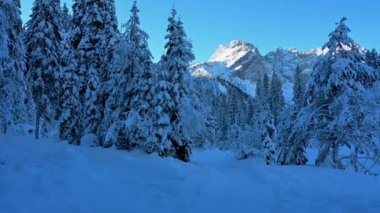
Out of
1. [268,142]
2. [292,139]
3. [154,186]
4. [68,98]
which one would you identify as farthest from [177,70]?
[268,142]

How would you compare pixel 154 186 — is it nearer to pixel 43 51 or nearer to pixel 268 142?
pixel 43 51

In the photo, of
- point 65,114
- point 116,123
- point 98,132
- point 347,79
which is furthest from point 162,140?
point 65,114

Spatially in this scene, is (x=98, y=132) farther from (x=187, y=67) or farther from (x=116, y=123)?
(x=187, y=67)

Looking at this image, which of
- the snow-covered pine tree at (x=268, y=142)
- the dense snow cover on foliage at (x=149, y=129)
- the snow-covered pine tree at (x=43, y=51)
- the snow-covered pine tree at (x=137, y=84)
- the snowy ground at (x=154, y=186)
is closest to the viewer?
the snowy ground at (x=154, y=186)

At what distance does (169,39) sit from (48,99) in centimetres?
1485

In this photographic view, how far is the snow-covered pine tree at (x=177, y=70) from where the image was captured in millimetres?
21772

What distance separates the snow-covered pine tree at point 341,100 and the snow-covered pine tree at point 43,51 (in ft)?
65.4

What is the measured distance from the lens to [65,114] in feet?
109

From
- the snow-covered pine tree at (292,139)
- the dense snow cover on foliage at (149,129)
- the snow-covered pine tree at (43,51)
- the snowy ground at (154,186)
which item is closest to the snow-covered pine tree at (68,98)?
the dense snow cover on foliage at (149,129)

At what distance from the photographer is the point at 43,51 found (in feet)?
→ 106

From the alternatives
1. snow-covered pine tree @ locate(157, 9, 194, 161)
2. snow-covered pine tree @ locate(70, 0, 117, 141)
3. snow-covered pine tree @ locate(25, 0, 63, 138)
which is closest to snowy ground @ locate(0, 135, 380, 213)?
snow-covered pine tree @ locate(157, 9, 194, 161)

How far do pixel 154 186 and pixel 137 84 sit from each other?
9.61 m

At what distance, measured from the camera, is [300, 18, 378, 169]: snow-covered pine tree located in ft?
63.2

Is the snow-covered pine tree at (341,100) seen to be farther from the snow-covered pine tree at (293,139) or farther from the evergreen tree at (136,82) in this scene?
the evergreen tree at (136,82)
